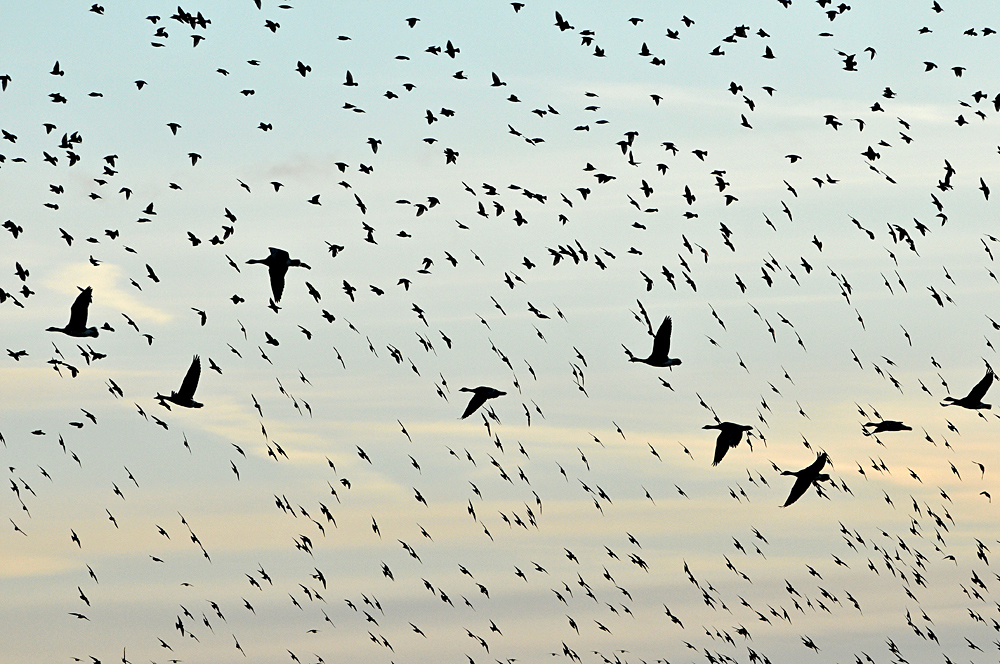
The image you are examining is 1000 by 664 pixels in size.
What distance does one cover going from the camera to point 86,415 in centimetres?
7825

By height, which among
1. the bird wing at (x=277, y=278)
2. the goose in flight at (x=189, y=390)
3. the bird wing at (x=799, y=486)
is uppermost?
the bird wing at (x=277, y=278)

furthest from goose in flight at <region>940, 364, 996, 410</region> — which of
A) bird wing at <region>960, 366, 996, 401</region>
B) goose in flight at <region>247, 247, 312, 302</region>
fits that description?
goose in flight at <region>247, 247, 312, 302</region>

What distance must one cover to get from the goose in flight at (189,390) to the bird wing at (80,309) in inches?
148

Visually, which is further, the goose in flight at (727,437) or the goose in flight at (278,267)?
the goose in flight at (727,437)

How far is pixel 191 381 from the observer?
69.4 metres

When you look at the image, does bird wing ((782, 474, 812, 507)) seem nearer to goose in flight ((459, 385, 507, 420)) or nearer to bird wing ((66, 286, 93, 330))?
goose in flight ((459, 385, 507, 420))

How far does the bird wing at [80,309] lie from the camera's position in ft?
222

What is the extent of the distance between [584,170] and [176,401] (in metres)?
18.8

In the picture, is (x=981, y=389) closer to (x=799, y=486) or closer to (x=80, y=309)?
(x=799, y=486)

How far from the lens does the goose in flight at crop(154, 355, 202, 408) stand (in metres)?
68.9

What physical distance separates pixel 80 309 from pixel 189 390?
442 cm

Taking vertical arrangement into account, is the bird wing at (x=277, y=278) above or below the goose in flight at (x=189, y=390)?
above

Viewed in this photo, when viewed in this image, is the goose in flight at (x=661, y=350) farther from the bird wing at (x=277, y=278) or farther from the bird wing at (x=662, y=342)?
the bird wing at (x=277, y=278)

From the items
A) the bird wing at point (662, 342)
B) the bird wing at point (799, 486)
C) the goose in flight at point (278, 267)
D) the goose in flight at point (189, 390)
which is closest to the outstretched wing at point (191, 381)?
the goose in flight at point (189, 390)
